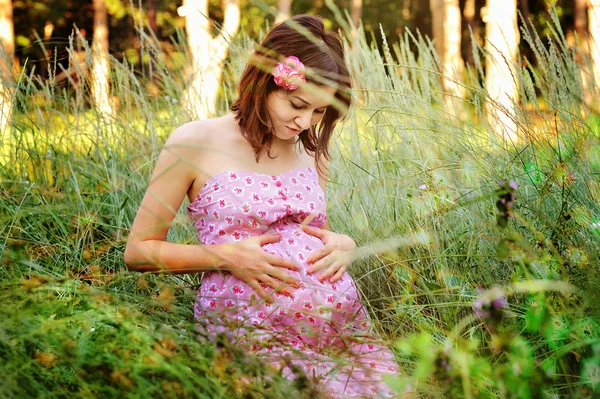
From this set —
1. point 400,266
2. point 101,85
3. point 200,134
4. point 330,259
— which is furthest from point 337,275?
point 101,85

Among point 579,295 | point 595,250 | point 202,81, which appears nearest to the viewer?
point 579,295

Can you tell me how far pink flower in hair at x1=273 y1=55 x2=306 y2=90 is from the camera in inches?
76.4

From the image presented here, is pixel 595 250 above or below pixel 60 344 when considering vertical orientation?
below

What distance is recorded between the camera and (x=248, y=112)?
2.10m

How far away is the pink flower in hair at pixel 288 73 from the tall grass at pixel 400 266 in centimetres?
32

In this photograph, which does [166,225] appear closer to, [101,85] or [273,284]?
[273,284]

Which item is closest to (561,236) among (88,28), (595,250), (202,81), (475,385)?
(595,250)

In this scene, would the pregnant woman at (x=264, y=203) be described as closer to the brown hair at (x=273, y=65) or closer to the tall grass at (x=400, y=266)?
the brown hair at (x=273, y=65)

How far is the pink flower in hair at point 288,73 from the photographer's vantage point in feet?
6.37

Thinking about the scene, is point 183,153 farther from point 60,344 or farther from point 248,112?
point 60,344

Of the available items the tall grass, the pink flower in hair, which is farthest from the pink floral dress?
the pink flower in hair

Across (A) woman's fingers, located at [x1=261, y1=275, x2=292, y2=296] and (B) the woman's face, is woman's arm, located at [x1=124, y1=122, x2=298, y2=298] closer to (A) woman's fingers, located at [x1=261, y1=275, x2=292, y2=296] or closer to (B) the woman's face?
(A) woman's fingers, located at [x1=261, y1=275, x2=292, y2=296]

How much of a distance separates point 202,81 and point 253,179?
1874 mm

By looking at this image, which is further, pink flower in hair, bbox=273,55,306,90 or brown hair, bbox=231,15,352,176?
brown hair, bbox=231,15,352,176
